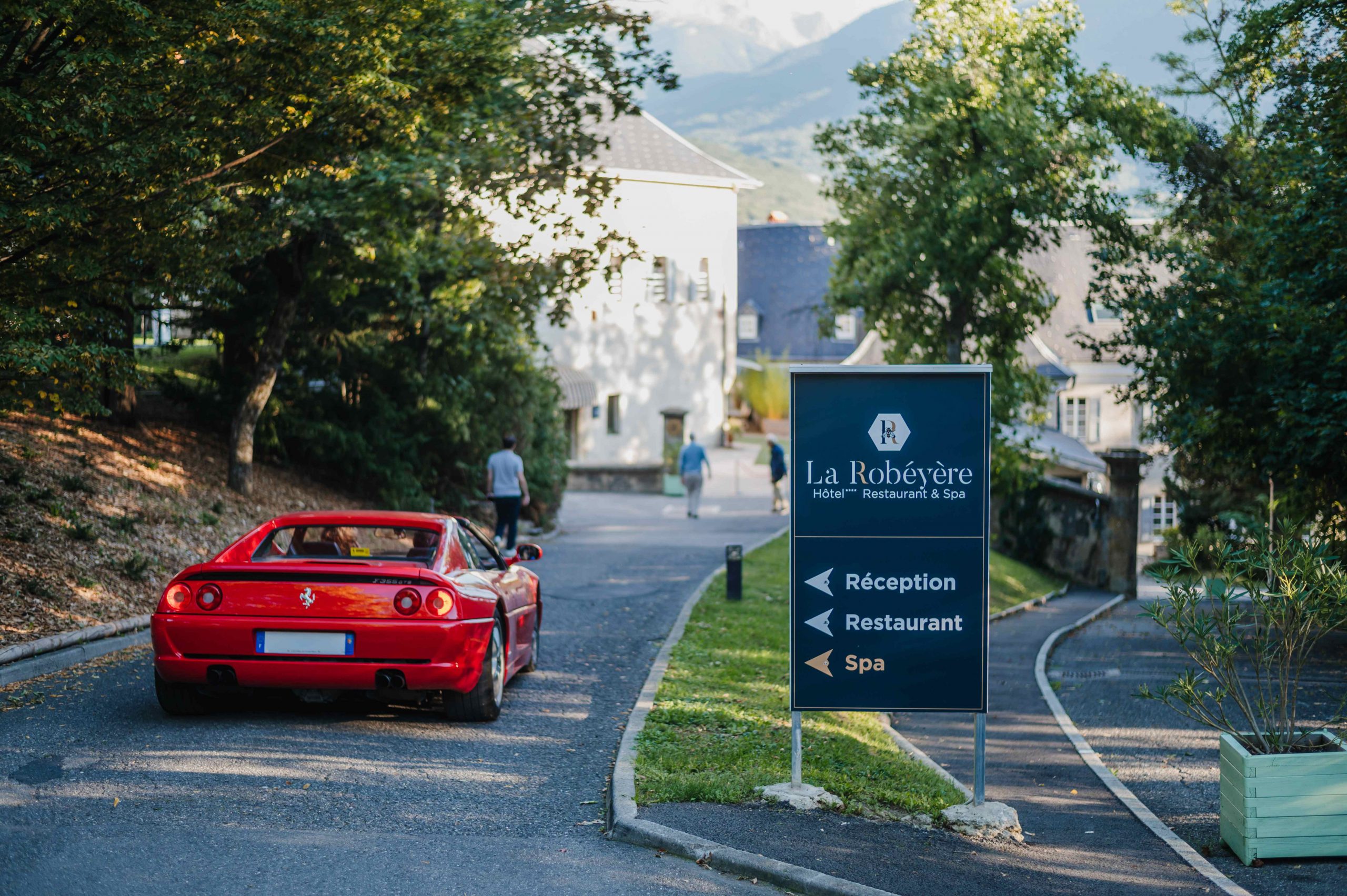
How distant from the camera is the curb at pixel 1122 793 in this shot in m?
6.41

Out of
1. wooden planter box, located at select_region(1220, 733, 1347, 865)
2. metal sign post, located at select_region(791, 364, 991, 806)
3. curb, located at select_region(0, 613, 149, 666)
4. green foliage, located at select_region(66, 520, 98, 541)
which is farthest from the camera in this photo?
green foliage, located at select_region(66, 520, 98, 541)

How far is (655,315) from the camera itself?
52.2 metres

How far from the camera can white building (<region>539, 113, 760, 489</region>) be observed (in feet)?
163

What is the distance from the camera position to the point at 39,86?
8.93 meters

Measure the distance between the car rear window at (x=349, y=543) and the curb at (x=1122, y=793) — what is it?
471cm

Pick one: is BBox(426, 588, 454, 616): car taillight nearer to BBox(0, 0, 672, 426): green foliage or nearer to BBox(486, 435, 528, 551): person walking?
BBox(0, 0, 672, 426): green foliage

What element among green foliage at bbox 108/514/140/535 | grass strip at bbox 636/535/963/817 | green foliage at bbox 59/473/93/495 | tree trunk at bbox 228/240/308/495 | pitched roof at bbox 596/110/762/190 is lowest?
grass strip at bbox 636/535/963/817

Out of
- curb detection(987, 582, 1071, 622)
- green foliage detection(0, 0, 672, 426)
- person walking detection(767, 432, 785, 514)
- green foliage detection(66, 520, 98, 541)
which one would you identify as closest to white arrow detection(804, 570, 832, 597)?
green foliage detection(0, 0, 672, 426)

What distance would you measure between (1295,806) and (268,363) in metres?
14.9

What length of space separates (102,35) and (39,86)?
0.57 metres

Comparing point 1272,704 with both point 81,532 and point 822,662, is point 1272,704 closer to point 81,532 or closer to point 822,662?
point 822,662

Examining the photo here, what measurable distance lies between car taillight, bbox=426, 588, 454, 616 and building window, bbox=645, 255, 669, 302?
1725 inches

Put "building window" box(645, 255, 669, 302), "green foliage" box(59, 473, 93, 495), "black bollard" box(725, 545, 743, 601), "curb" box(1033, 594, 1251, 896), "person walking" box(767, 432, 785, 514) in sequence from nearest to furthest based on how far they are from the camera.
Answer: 1. "curb" box(1033, 594, 1251, 896)
2. "green foliage" box(59, 473, 93, 495)
3. "black bollard" box(725, 545, 743, 601)
4. "person walking" box(767, 432, 785, 514)
5. "building window" box(645, 255, 669, 302)

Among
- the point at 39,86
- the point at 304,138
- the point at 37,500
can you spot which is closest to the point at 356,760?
the point at 39,86
